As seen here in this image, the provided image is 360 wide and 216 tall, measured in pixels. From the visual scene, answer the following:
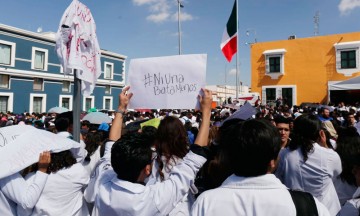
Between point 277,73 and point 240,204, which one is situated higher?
point 277,73

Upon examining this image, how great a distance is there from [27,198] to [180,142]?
44.2 inches

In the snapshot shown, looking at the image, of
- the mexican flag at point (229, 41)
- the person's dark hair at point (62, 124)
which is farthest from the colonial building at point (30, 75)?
the person's dark hair at point (62, 124)

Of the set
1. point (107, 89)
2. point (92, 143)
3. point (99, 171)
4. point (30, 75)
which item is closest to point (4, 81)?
point (30, 75)

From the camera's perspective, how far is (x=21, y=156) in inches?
77.7

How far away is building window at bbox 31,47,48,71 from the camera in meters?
25.7

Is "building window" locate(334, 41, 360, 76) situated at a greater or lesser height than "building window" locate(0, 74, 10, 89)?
greater

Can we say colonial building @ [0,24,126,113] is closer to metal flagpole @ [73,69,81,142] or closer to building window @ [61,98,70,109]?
building window @ [61,98,70,109]

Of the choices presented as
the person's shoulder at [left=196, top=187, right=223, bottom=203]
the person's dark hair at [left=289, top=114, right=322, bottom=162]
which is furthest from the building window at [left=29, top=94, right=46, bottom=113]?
the person's shoulder at [left=196, top=187, right=223, bottom=203]

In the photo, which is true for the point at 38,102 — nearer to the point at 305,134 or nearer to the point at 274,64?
the point at 274,64

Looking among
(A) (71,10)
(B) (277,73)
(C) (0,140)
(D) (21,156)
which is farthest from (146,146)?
(B) (277,73)

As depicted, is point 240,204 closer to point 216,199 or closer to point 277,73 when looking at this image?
point 216,199

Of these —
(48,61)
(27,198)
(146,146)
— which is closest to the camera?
(146,146)

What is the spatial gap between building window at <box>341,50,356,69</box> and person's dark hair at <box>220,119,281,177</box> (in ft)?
77.5

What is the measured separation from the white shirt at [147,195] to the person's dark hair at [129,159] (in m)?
0.06
